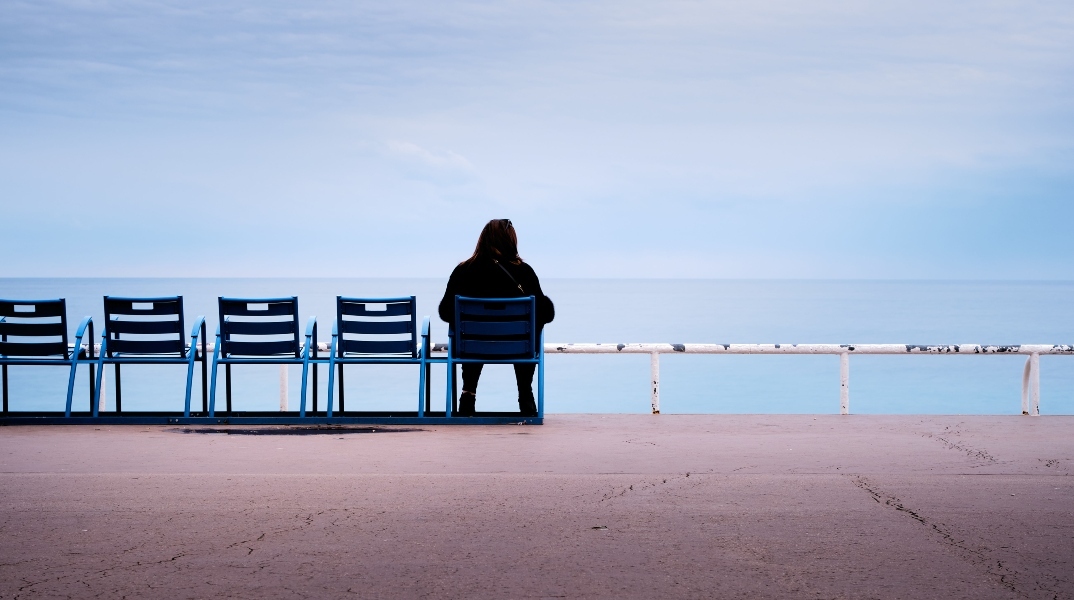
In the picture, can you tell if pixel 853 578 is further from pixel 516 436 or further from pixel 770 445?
pixel 516 436

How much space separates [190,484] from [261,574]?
2.42m

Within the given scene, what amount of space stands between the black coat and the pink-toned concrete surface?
1931 millimetres

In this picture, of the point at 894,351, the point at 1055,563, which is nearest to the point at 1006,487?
the point at 1055,563

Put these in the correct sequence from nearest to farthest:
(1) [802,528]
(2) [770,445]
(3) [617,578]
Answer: (3) [617,578] < (1) [802,528] < (2) [770,445]

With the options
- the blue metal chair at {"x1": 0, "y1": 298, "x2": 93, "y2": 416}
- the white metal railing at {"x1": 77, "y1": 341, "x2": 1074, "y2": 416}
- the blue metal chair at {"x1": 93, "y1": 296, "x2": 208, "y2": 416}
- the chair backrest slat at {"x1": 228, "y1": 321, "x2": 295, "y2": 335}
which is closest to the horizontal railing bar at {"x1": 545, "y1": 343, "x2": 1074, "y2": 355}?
the white metal railing at {"x1": 77, "y1": 341, "x2": 1074, "y2": 416}

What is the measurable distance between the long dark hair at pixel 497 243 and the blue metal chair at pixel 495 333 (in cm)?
52

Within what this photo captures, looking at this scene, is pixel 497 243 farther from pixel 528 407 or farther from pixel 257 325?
pixel 257 325

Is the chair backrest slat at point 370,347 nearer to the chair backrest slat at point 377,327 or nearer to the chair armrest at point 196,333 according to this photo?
the chair backrest slat at point 377,327

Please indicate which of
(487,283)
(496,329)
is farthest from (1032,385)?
(487,283)

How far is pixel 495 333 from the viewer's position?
1030 cm

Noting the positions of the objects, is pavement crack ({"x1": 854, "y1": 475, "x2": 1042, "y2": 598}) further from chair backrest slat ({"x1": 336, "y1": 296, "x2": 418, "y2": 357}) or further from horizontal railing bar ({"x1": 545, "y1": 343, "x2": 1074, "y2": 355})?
chair backrest slat ({"x1": 336, "y1": 296, "x2": 418, "y2": 357})

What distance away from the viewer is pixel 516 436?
9258mm

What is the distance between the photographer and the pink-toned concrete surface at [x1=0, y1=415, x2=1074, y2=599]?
431cm

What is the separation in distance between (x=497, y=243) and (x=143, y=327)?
3.85m
